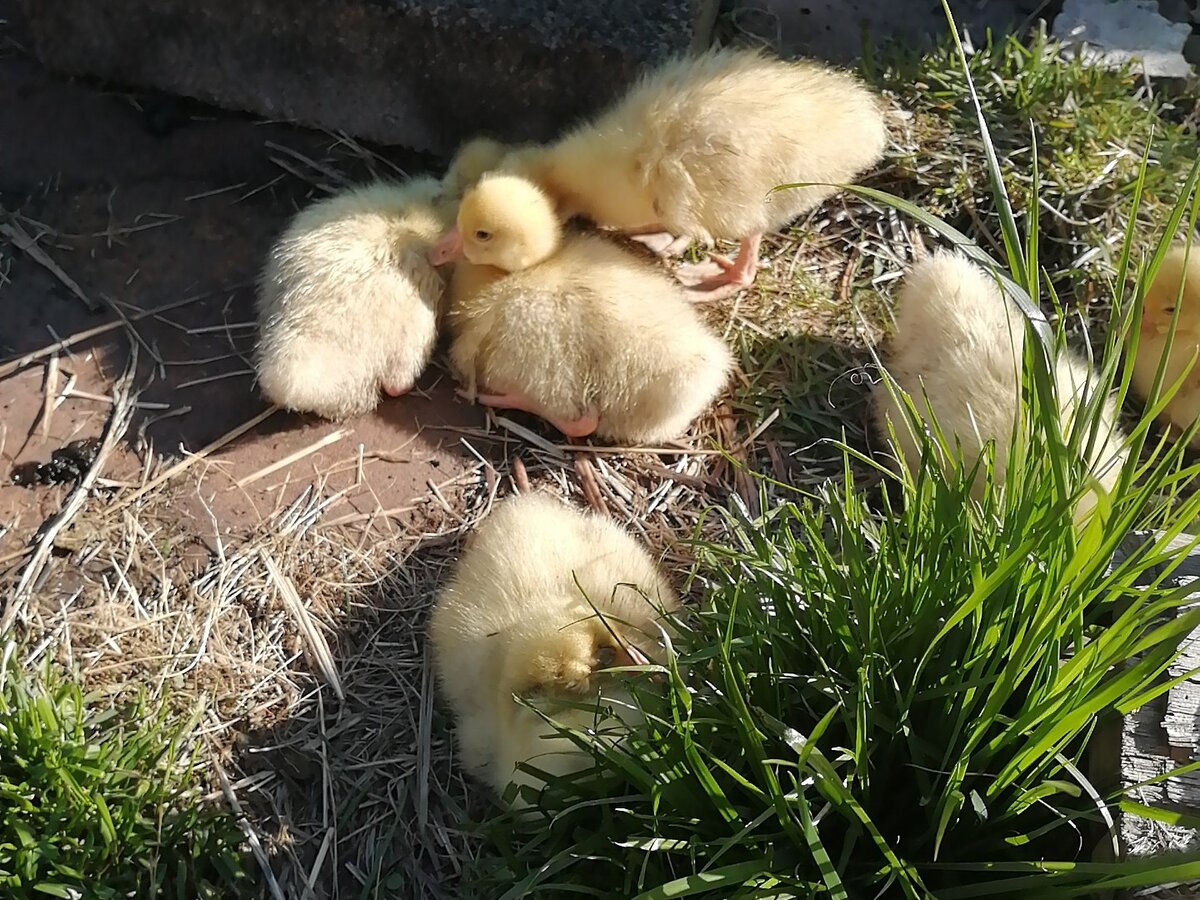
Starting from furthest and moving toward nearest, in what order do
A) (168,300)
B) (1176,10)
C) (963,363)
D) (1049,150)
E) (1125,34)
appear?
(1176,10)
(1125,34)
(1049,150)
(168,300)
(963,363)

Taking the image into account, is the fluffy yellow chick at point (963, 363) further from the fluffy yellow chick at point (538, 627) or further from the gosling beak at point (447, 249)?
the gosling beak at point (447, 249)

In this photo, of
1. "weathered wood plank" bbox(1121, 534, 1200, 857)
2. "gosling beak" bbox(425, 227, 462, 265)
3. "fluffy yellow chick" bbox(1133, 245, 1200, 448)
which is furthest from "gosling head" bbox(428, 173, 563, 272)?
"weathered wood plank" bbox(1121, 534, 1200, 857)

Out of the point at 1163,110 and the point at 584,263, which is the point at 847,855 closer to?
the point at 584,263

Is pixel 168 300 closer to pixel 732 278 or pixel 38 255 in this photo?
pixel 38 255

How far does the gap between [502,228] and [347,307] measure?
0.33 metres

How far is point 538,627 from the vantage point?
5.24ft

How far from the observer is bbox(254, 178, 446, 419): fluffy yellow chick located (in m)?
1.99

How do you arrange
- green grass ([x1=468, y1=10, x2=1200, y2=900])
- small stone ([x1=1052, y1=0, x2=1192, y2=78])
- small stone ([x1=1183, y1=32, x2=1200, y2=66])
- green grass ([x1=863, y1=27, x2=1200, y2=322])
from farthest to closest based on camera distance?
small stone ([x1=1183, y1=32, x2=1200, y2=66])
small stone ([x1=1052, y1=0, x2=1192, y2=78])
green grass ([x1=863, y1=27, x2=1200, y2=322])
green grass ([x1=468, y1=10, x2=1200, y2=900])

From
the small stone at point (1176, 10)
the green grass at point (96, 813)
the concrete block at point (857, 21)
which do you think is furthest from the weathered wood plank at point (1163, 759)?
the small stone at point (1176, 10)

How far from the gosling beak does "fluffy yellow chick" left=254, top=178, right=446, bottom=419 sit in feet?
0.07

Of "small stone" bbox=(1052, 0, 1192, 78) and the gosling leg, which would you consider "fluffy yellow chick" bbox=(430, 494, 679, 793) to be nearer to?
the gosling leg

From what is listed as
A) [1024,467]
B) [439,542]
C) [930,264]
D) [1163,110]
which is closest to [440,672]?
[439,542]

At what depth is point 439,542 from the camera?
6.48 feet

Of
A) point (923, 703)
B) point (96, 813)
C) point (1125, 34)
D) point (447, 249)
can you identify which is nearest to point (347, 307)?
point (447, 249)
